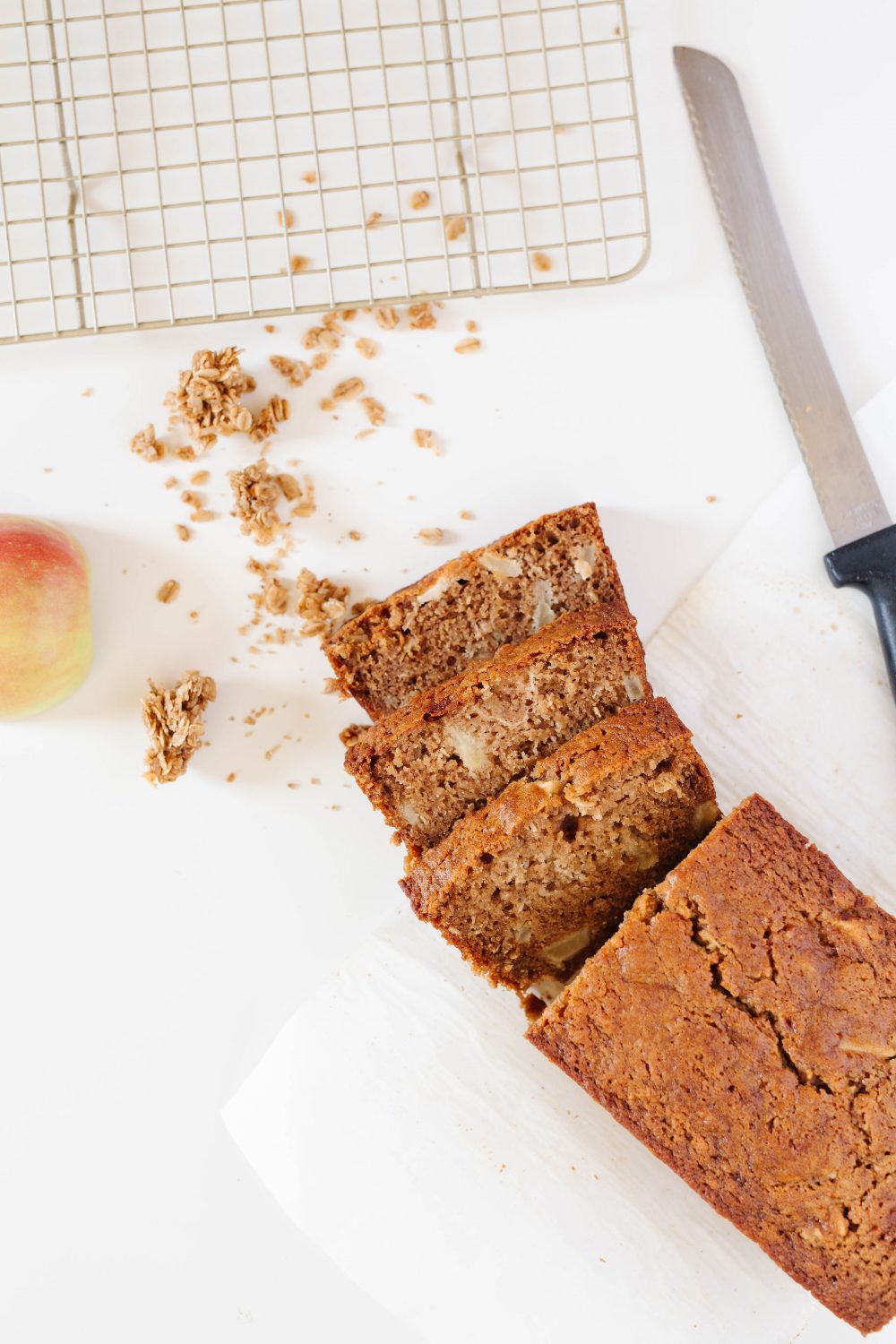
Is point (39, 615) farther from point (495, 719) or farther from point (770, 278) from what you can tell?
point (770, 278)

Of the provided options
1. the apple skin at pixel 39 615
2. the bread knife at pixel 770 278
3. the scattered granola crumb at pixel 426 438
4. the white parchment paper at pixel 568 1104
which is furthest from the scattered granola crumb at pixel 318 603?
the bread knife at pixel 770 278

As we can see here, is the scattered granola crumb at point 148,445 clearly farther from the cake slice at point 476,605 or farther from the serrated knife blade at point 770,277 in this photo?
the serrated knife blade at point 770,277

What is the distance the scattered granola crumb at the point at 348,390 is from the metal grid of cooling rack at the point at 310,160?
19cm

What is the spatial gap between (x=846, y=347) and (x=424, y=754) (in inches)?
55.5

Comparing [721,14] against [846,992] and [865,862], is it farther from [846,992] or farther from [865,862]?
[846,992]

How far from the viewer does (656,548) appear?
2379 mm

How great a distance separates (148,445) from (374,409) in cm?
54

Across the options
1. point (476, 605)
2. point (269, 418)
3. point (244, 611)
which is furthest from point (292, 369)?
point (476, 605)

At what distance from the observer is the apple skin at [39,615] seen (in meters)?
2.14

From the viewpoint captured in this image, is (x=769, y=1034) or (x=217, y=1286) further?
(x=217, y=1286)

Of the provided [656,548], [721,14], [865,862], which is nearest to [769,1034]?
[865,862]

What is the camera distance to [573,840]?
79.1 inches

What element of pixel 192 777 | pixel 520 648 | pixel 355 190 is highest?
pixel 355 190

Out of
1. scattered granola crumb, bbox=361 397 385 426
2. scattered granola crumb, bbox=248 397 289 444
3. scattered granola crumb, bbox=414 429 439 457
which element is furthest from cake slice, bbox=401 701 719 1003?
scattered granola crumb, bbox=248 397 289 444
